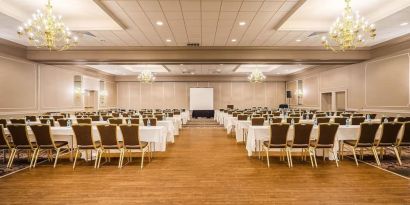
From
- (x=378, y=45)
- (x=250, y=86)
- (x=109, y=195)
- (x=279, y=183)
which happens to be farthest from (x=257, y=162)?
(x=250, y=86)

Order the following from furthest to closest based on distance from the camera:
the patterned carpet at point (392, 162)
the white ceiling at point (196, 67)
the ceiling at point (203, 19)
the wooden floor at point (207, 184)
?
the white ceiling at point (196, 67) → the ceiling at point (203, 19) → the patterned carpet at point (392, 162) → the wooden floor at point (207, 184)

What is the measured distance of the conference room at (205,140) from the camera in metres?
3.90

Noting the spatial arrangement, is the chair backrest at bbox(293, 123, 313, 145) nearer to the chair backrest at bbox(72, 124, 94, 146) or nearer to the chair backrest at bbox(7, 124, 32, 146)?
the chair backrest at bbox(72, 124, 94, 146)

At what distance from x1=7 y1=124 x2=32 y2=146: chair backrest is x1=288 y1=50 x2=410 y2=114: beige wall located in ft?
35.2

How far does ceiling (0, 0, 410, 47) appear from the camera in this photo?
599cm

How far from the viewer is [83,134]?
496 centimetres

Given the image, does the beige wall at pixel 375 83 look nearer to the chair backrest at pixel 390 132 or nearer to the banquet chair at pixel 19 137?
the chair backrest at pixel 390 132

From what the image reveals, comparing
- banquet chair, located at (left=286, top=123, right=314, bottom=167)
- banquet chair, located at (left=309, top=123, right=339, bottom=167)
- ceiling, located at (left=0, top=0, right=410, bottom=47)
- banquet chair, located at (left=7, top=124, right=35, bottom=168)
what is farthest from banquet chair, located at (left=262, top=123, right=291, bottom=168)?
banquet chair, located at (left=7, top=124, right=35, bottom=168)

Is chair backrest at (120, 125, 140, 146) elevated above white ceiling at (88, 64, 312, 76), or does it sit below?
below

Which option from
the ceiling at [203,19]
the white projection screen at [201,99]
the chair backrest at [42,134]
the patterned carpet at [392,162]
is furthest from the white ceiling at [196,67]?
the chair backrest at [42,134]

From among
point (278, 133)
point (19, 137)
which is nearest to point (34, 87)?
point (19, 137)

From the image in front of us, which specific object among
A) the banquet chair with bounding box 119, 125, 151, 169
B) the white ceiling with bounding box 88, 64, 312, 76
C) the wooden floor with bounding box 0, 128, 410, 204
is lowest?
the wooden floor with bounding box 0, 128, 410, 204

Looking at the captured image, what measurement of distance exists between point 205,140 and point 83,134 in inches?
170

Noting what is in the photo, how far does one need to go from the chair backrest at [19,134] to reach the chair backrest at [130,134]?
1821mm
